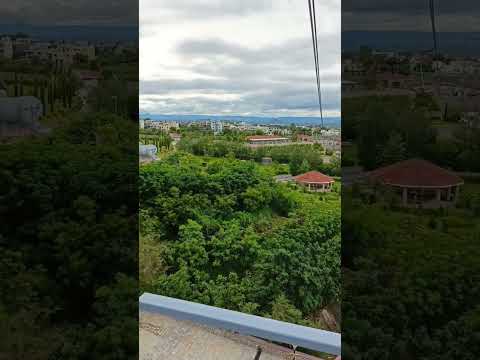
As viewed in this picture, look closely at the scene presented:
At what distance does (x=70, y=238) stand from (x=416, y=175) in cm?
141

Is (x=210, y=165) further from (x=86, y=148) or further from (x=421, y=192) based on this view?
(x=421, y=192)

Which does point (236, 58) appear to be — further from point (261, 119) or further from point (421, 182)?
point (421, 182)

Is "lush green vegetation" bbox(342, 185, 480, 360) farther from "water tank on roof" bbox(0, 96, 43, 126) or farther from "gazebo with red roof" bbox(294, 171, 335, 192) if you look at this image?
"gazebo with red roof" bbox(294, 171, 335, 192)

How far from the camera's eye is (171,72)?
380 centimetres

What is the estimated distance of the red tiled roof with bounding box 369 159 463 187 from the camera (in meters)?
1.67

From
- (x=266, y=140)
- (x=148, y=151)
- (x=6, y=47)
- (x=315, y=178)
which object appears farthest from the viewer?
(x=148, y=151)

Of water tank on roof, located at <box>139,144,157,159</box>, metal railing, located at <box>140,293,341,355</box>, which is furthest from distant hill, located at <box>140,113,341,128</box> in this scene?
metal railing, located at <box>140,293,341,355</box>

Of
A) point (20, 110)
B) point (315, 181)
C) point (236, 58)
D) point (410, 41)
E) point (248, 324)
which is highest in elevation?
point (236, 58)

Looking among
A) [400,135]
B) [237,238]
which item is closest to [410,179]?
[400,135]

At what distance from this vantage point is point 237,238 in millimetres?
3846

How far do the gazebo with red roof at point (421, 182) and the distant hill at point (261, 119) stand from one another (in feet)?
5.14

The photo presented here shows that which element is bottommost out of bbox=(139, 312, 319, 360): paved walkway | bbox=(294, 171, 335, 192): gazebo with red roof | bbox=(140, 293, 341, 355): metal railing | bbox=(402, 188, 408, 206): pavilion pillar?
bbox=(139, 312, 319, 360): paved walkway

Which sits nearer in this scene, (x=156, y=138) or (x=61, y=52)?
(x=61, y=52)

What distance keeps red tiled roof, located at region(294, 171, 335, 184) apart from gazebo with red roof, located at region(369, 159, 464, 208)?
180cm
